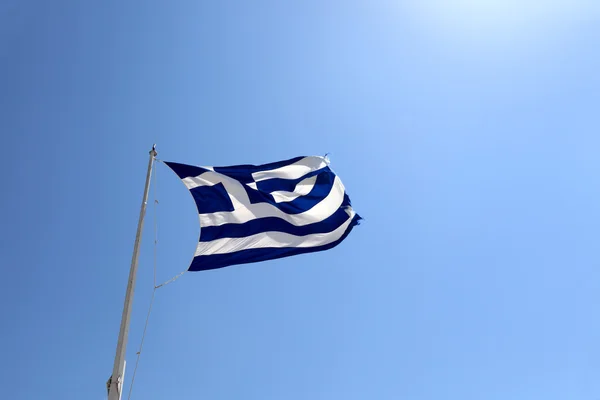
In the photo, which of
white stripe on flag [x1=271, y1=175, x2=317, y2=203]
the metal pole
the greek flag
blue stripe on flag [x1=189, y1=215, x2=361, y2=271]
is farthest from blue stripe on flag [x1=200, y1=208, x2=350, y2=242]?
the metal pole

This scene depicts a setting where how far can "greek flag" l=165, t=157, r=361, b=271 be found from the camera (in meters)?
11.4

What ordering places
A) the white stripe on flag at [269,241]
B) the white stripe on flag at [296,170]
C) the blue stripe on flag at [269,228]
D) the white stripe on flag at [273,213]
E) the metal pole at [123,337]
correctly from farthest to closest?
the white stripe on flag at [296,170] → the white stripe on flag at [273,213] → the blue stripe on flag at [269,228] → the white stripe on flag at [269,241] → the metal pole at [123,337]

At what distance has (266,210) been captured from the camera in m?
12.7

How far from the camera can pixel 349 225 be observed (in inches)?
575

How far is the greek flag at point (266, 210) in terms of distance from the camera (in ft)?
37.4

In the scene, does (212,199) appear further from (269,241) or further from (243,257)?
(269,241)

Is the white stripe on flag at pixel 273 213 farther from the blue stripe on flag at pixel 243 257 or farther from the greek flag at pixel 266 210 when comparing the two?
the blue stripe on flag at pixel 243 257

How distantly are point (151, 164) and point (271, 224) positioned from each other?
336 centimetres

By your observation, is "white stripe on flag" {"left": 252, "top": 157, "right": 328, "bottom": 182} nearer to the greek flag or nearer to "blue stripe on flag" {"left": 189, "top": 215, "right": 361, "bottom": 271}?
the greek flag

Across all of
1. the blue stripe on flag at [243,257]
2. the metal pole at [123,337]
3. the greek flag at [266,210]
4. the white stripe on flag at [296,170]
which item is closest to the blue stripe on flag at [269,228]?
the greek flag at [266,210]

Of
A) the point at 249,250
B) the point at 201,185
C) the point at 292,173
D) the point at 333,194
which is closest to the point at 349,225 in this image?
the point at 333,194

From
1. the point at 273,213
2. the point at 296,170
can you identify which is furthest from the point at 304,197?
the point at 273,213

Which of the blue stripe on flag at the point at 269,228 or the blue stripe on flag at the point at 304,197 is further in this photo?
the blue stripe on flag at the point at 304,197

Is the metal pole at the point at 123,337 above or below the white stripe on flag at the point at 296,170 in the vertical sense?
below
